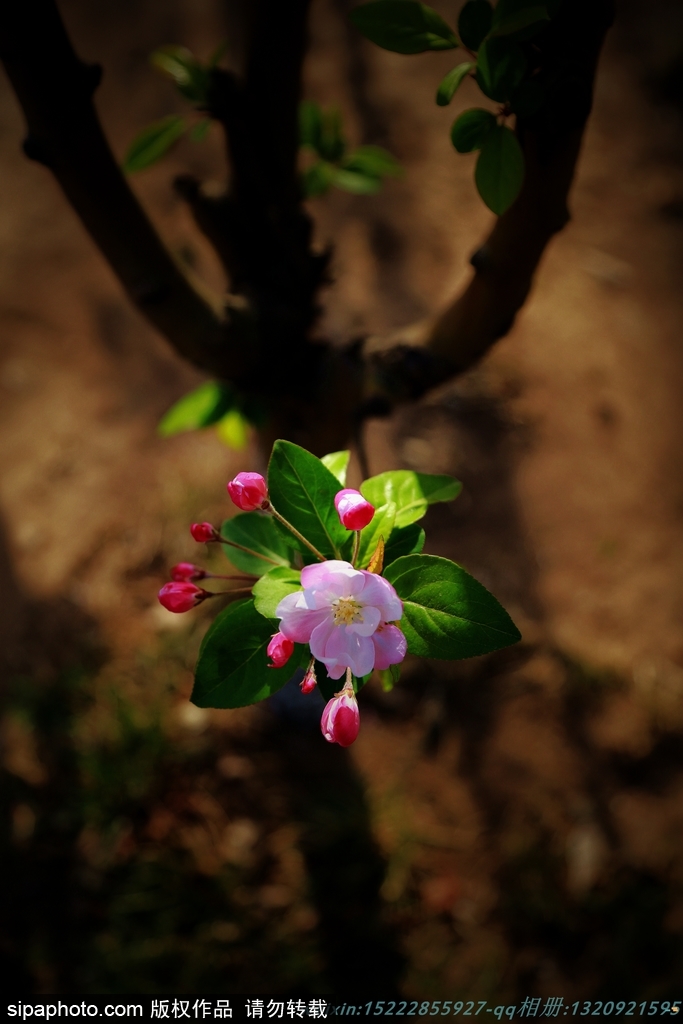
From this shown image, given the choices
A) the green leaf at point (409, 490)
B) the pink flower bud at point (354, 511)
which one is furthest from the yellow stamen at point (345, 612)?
the green leaf at point (409, 490)

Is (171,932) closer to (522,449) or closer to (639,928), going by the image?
(639,928)

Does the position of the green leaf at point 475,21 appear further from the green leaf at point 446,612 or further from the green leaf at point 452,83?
the green leaf at point 446,612

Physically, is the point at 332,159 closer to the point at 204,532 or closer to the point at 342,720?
the point at 204,532

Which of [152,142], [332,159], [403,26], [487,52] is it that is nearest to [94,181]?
[152,142]

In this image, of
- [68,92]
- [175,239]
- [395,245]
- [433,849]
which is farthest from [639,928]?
[175,239]

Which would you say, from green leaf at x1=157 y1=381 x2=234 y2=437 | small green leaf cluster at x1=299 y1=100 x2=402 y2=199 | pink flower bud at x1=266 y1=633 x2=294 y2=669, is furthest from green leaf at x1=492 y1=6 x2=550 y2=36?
green leaf at x1=157 y1=381 x2=234 y2=437

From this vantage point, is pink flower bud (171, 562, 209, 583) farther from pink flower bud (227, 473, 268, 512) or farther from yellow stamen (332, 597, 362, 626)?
yellow stamen (332, 597, 362, 626)
